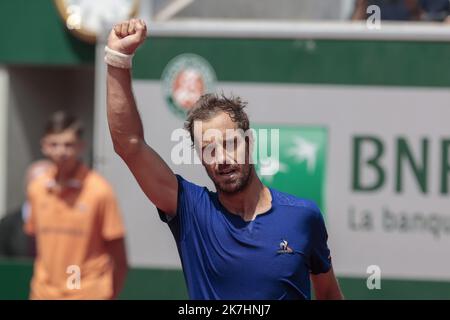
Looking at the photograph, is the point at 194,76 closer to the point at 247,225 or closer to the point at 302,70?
the point at 302,70

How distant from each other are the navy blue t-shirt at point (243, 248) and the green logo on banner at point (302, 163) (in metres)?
3.50

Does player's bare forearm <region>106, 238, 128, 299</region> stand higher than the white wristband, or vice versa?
the white wristband

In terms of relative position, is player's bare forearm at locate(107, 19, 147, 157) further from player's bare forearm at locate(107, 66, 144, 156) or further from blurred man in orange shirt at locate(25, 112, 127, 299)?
blurred man in orange shirt at locate(25, 112, 127, 299)

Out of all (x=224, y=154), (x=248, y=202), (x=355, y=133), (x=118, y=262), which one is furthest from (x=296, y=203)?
(x=355, y=133)

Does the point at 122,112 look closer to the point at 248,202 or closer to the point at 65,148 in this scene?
the point at 248,202

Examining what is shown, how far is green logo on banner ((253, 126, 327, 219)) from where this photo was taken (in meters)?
6.88

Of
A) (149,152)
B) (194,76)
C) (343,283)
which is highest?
(194,76)

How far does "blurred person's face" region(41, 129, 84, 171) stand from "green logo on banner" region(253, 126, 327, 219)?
1.21 metres

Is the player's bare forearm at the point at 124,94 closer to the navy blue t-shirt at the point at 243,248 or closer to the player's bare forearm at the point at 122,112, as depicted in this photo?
the player's bare forearm at the point at 122,112

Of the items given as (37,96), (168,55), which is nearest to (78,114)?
(37,96)

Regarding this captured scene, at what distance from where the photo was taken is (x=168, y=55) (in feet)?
23.2

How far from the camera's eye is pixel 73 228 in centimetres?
684

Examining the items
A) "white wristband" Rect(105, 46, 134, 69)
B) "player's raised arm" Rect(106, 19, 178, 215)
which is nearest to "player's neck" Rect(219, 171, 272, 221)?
"player's raised arm" Rect(106, 19, 178, 215)

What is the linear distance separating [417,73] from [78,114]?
4.00 m
